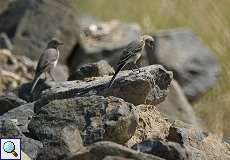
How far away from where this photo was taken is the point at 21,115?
10.7 meters

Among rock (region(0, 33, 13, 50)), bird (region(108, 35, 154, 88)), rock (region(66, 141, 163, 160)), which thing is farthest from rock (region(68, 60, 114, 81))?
rock (region(0, 33, 13, 50))

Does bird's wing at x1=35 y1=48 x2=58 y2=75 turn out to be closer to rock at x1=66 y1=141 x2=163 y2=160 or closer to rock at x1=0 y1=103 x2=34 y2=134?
rock at x1=0 y1=103 x2=34 y2=134

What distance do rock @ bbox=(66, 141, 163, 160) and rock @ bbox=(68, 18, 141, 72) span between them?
9.62 meters

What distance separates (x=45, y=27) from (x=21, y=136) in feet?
33.7

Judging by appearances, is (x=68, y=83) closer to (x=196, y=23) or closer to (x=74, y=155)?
(x=74, y=155)

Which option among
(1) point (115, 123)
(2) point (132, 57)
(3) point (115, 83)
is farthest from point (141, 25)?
(1) point (115, 123)

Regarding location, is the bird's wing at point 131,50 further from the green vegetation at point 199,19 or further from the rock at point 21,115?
the green vegetation at point 199,19

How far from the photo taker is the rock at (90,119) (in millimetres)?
9195

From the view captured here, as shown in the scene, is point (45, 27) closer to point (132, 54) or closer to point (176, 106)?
point (176, 106)

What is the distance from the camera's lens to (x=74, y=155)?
8250mm

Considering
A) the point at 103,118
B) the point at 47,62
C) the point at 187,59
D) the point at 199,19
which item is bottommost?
the point at 103,118

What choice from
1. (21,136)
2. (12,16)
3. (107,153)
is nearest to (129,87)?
(21,136)

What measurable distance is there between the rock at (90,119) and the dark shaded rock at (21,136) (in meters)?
0.13

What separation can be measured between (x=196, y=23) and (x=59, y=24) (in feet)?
9.89
